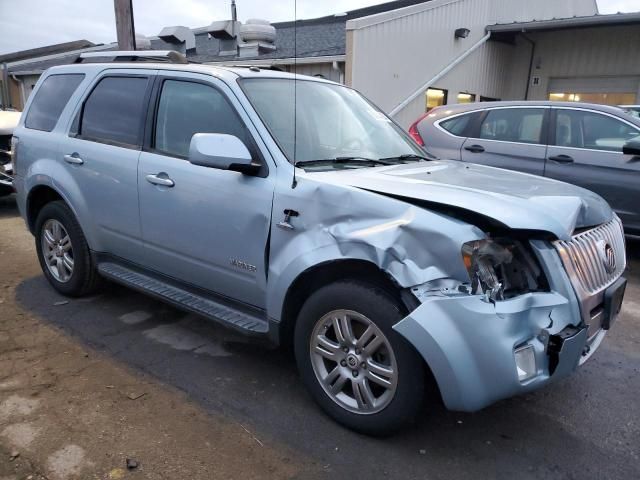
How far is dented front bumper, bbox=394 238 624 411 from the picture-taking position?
7.13 feet

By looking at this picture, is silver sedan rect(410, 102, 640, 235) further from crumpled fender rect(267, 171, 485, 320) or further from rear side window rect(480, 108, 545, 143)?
crumpled fender rect(267, 171, 485, 320)

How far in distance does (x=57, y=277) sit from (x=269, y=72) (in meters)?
2.60

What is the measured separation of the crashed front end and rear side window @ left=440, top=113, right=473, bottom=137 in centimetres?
442

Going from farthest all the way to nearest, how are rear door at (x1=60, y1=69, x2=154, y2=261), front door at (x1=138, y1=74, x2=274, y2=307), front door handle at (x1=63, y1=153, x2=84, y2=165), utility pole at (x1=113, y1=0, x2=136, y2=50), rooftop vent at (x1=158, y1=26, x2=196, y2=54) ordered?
rooftop vent at (x1=158, y1=26, x2=196, y2=54)
utility pole at (x1=113, y1=0, x2=136, y2=50)
front door handle at (x1=63, y1=153, x2=84, y2=165)
rear door at (x1=60, y1=69, x2=154, y2=261)
front door at (x1=138, y1=74, x2=274, y2=307)

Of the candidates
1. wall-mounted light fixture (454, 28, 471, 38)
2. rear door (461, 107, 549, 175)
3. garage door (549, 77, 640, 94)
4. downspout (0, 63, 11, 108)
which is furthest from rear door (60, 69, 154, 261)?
downspout (0, 63, 11, 108)

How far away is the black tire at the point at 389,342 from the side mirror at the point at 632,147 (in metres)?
4.26

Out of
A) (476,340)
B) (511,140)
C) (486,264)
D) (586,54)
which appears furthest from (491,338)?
(586,54)

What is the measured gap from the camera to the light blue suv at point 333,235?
226 cm

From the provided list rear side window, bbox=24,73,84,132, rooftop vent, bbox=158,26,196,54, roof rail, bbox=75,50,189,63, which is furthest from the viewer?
rooftop vent, bbox=158,26,196,54

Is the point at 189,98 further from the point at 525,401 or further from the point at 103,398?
the point at 525,401

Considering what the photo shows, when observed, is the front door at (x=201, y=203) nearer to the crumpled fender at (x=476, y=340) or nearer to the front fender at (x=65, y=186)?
the front fender at (x=65, y=186)

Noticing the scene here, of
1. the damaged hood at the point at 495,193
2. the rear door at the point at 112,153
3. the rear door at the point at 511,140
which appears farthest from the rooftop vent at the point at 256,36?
the damaged hood at the point at 495,193

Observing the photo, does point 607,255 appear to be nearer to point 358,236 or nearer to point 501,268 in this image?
point 501,268

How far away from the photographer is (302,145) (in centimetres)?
313
